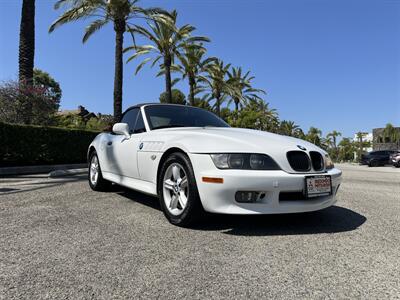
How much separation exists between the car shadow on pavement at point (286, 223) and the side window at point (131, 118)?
1968mm

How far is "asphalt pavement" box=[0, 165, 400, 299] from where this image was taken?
2.11 m

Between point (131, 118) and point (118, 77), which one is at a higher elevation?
point (118, 77)

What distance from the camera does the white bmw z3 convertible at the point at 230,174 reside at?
320 centimetres

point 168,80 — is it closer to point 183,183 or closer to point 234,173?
point 183,183

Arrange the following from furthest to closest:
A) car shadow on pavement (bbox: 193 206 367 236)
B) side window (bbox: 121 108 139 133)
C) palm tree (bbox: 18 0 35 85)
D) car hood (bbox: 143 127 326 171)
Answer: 1. palm tree (bbox: 18 0 35 85)
2. side window (bbox: 121 108 139 133)
3. car shadow on pavement (bbox: 193 206 367 236)
4. car hood (bbox: 143 127 326 171)

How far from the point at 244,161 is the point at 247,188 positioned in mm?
268

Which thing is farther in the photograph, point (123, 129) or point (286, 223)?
point (123, 129)

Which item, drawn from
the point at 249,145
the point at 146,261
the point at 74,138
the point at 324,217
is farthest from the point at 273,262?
the point at 74,138

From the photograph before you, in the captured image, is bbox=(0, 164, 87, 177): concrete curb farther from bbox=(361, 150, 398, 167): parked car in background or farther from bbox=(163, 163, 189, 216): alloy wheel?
bbox=(361, 150, 398, 167): parked car in background

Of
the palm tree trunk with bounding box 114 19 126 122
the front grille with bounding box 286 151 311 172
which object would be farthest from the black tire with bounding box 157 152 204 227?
the palm tree trunk with bounding box 114 19 126 122

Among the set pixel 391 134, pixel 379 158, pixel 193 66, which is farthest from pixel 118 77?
pixel 391 134

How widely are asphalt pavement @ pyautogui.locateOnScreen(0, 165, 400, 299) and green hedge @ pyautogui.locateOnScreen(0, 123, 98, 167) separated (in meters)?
8.14

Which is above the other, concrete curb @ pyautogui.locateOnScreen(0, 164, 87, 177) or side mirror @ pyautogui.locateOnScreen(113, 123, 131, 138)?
side mirror @ pyautogui.locateOnScreen(113, 123, 131, 138)

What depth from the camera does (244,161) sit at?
3262mm
